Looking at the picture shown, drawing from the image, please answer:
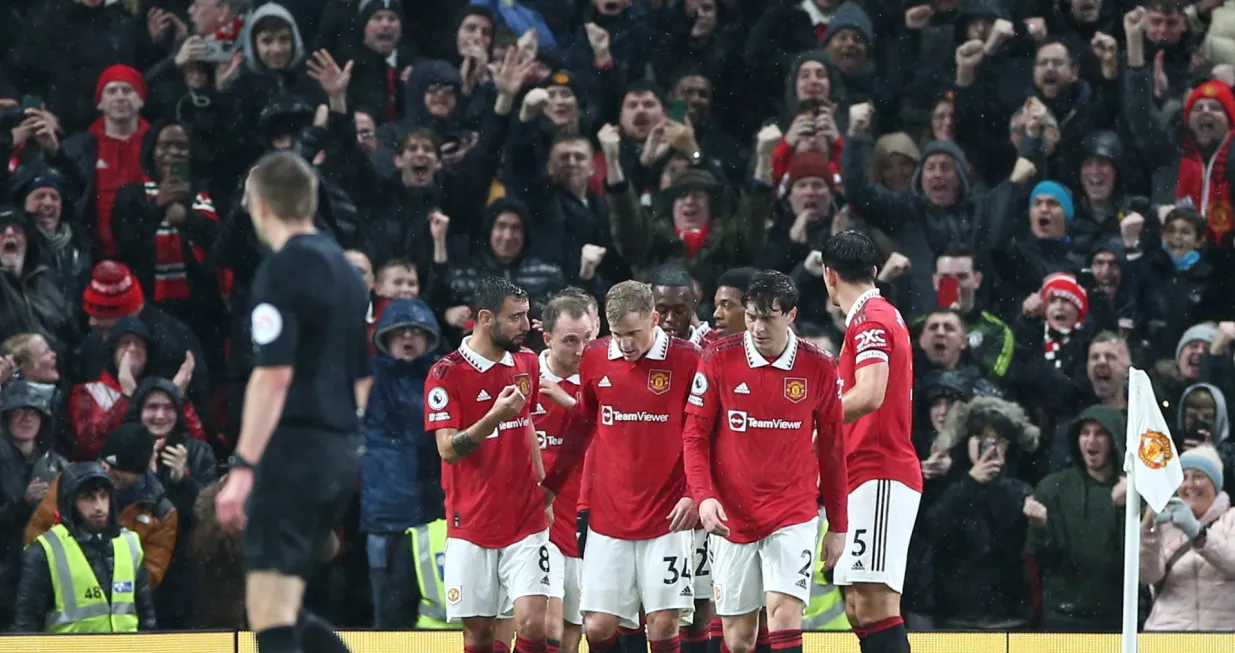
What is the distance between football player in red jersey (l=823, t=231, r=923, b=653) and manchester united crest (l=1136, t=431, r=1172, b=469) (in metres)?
0.90

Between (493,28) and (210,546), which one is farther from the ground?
(493,28)

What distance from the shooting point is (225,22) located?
1241 cm

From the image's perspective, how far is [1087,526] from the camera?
→ 1045 centimetres

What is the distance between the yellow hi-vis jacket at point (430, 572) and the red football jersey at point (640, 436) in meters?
2.73

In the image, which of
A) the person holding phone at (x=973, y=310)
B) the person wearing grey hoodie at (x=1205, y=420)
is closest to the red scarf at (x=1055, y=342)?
the person holding phone at (x=973, y=310)

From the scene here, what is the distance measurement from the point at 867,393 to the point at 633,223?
14.9 feet

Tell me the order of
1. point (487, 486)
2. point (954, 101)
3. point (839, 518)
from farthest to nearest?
point (954, 101) < point (487, 486) < point (839, 518)

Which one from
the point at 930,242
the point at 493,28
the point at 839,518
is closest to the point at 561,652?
the point at 839,518

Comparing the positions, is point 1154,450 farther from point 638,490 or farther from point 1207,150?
point 1207,150

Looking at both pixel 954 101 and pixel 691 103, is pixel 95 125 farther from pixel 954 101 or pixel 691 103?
pixel 954 101

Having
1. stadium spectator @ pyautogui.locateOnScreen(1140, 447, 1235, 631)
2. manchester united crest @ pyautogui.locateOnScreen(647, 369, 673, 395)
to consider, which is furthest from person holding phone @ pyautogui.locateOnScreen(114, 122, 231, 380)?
stadium spectator @ pyautogui.locateOnScreen(1140, 447, 1235, 631)

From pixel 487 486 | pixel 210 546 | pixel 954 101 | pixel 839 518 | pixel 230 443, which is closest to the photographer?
pixel 839 518

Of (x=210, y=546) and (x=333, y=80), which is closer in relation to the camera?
(x=210, y=546)

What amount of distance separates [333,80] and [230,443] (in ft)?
8.02
